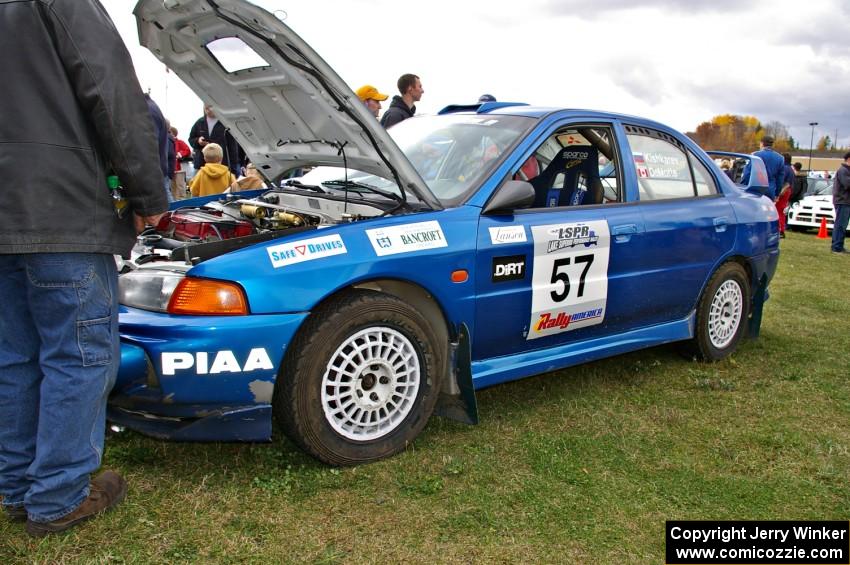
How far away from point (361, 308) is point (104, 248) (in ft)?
3.21

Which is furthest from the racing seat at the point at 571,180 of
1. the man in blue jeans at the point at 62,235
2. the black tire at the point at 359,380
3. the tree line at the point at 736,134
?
the tree line at the point at 736,134

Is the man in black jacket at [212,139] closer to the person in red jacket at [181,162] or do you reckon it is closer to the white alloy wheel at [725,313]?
the person in red jacket at [181,162]

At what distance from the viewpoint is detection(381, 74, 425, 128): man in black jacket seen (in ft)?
20.9

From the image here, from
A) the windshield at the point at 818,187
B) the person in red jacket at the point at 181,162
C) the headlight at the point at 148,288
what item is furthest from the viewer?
the windshield at the point at 818,187

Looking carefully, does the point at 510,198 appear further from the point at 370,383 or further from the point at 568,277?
the point at 370,383

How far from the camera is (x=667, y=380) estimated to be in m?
4.33

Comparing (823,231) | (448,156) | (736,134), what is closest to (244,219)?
(448,156)

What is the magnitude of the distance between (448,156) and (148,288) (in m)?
1.63

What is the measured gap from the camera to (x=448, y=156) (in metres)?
3.67

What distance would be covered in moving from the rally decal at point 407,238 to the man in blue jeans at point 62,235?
891 mm

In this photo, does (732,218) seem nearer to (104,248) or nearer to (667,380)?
(667,380)

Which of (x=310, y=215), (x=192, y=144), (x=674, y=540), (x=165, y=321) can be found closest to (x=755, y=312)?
(x=674, y=540)

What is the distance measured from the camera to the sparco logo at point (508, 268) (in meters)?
3.30

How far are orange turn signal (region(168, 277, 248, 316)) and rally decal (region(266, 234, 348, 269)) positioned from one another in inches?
7.3
